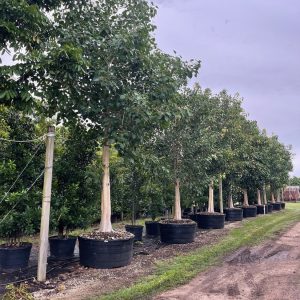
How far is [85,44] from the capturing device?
18.2ft

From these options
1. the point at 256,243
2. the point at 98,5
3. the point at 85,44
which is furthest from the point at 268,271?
the point at 98,5

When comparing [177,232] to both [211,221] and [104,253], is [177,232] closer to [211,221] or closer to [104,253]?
[104,253]

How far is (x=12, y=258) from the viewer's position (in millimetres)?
5816

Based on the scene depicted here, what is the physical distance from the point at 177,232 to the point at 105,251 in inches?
117

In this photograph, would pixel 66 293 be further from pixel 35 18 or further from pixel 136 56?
pixel 136 56

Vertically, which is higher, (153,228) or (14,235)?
(14,235)

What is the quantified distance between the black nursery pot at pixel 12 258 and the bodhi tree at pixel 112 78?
154 centimetres

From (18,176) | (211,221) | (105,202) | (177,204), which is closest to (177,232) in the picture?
(177,204)

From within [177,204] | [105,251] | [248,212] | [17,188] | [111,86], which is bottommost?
[105,251]

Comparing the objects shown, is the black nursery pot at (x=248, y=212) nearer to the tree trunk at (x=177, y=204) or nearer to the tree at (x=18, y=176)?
the tree trunk at (x=177, y=204)

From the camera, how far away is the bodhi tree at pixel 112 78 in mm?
5469

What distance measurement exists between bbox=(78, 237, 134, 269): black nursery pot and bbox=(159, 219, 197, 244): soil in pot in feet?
8.51

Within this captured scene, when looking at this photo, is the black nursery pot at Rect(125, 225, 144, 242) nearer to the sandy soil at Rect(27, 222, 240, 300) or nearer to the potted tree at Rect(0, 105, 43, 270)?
the sandy soil at Rect(27, 222, 240, 300)

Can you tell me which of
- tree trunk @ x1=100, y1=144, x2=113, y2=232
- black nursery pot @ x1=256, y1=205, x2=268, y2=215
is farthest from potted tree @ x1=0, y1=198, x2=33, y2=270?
black nursery pot @ x1=256, y1=205, x2=268, y2=215
